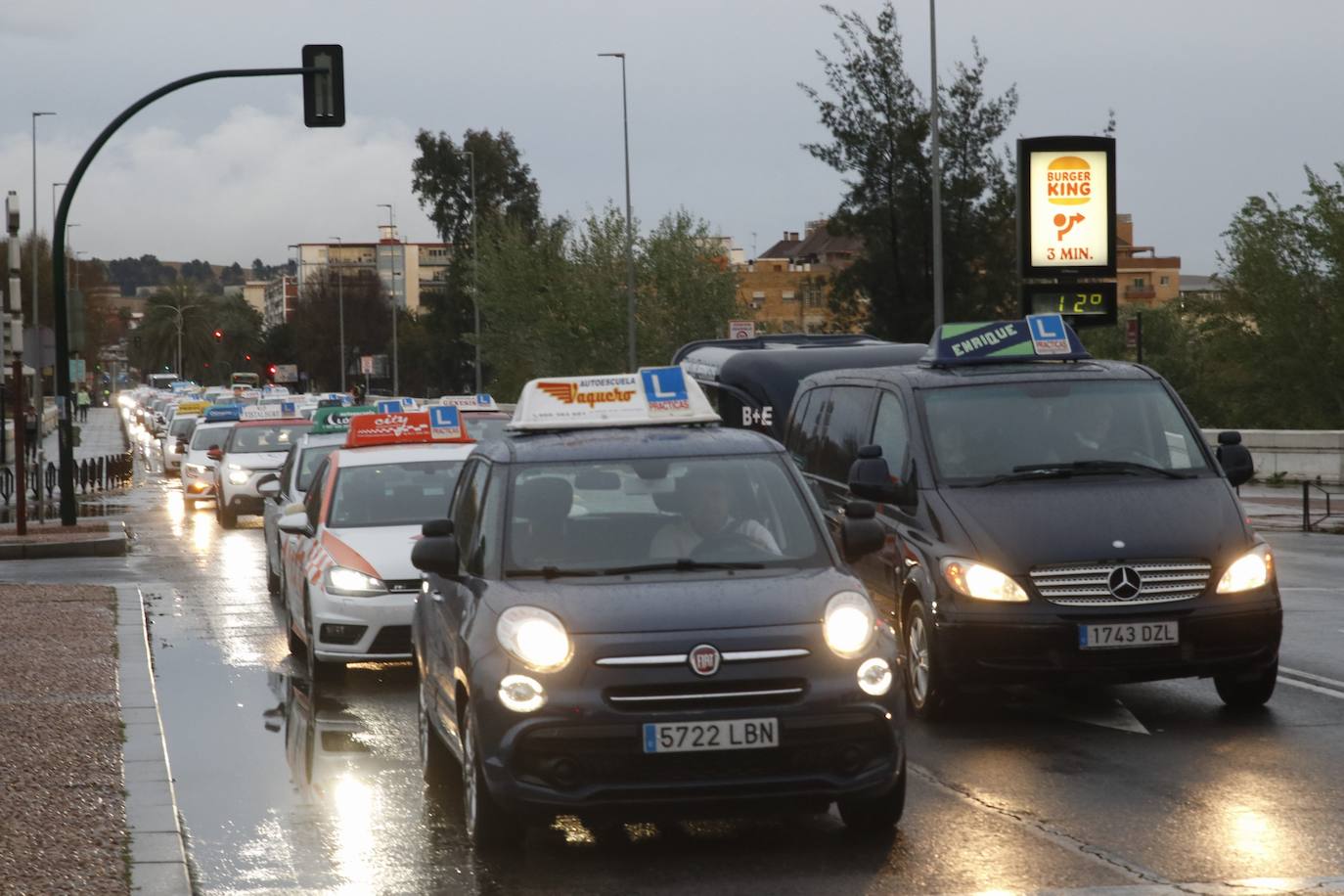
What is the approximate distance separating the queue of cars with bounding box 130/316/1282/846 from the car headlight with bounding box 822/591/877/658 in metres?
0.01

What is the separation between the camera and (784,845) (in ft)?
25.0

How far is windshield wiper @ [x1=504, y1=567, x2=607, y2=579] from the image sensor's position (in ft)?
25.6

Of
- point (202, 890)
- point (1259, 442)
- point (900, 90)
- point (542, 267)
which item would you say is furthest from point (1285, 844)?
point (542, 267)

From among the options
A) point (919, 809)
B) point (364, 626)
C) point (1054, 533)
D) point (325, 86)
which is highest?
point (325, 86)

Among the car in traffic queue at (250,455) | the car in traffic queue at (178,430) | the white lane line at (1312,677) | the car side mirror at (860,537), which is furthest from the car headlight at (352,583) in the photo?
the car in traffic queue at (178,430)

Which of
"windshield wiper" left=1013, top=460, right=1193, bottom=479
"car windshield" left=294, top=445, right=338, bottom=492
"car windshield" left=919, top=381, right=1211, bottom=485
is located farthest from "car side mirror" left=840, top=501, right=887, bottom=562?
"car windshield" left=294, top=445, right=338, bottom=492

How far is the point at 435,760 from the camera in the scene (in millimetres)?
9195

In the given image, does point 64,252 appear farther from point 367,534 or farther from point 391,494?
point 367,534

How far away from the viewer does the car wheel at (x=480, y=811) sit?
24.4 feet

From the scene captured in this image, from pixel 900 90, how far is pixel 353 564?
3148 cm

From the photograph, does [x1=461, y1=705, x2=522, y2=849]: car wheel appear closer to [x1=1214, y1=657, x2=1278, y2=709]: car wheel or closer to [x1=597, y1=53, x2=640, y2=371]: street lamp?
[x1=1214, y1=657, x2=1278, y2=709]: car wheel

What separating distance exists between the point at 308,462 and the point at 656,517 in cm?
1145

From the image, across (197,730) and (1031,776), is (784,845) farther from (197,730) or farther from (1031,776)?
(197,730)

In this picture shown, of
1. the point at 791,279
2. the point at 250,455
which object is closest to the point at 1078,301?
the point at 250,455
